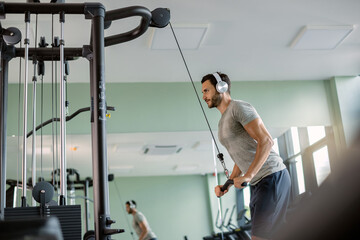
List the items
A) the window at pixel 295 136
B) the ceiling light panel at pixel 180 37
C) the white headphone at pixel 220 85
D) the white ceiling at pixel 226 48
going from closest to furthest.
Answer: the white headphone at pixel 220 85, the white ceiling at pixel 226 48, the ceiling light panel at pixel 180 37, the window at pixel 295 136

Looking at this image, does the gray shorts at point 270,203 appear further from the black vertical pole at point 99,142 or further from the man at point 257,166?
the black vertical pole at point 99,142

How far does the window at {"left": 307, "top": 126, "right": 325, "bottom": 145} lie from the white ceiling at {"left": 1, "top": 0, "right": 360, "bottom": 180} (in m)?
0.43

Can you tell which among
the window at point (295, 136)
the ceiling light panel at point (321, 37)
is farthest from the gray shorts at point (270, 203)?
the window at point (295, 136)

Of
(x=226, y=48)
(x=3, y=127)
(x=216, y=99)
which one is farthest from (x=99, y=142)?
(x=226, y=48)

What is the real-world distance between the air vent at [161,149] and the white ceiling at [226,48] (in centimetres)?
18

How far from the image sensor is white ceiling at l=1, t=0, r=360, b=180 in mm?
3928

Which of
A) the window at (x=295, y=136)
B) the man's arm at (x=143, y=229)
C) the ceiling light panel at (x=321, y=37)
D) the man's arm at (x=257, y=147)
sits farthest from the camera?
the man's arm at (x=143, y=229)

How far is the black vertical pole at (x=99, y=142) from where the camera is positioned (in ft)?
6.04

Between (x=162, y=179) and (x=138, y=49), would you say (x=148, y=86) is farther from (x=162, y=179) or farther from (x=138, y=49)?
(x=162, y=179)

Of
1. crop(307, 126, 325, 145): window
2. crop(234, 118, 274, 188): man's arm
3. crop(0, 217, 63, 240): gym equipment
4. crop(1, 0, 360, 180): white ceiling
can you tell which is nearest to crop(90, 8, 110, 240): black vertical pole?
crop(234, 118, 274, 188): man's arm

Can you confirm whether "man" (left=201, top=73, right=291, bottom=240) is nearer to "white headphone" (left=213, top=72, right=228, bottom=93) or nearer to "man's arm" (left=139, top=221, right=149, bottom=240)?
"white headphone" (left=213, top=72, right=228, bottom=93)

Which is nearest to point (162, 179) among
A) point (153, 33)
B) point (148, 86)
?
point (148, 86)

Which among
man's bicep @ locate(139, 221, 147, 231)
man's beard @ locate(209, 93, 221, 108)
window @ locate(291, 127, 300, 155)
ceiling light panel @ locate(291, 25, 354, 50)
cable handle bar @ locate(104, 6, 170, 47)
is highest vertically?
ceiling light panel @ locate(291, 25, 354, 50)

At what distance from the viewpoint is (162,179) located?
9.88 meters
